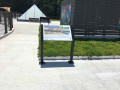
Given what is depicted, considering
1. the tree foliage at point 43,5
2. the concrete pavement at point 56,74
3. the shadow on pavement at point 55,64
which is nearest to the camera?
the concrete pavement at point 56,74

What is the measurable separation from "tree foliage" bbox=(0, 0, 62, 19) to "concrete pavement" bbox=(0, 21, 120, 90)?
40717 mm

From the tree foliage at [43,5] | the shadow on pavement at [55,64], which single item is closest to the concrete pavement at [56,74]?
the shadow on pavement at [55,64]

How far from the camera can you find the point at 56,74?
A: 4.36m

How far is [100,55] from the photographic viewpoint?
6215 mm

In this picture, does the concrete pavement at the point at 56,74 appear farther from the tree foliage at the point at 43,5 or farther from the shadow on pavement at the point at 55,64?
the tree foliage at the point at 43,5

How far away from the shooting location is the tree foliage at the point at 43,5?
44.9 metres

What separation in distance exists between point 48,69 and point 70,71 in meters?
0.82

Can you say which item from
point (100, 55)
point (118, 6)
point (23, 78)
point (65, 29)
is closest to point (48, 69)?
point (23, 78)

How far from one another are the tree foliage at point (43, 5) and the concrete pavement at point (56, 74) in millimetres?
40717

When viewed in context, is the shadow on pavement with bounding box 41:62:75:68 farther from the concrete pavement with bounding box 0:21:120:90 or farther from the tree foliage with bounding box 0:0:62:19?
the tree foliage with bounding box 0:0:62:19

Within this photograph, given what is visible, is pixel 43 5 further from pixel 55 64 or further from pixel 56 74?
pixel 56 74

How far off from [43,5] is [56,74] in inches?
1746

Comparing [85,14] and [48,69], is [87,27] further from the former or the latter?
[48,69]

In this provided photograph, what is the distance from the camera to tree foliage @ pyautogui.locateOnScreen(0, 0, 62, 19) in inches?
1767
